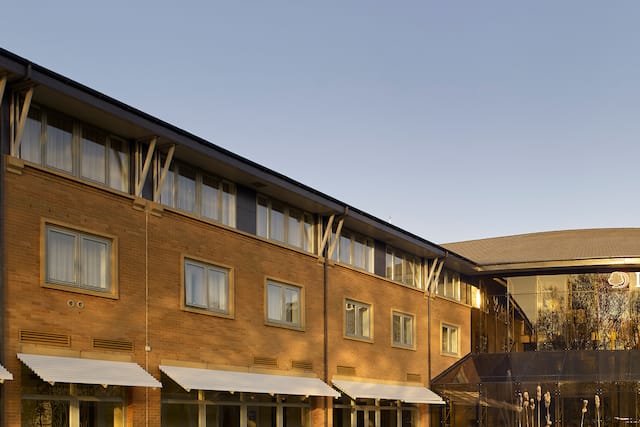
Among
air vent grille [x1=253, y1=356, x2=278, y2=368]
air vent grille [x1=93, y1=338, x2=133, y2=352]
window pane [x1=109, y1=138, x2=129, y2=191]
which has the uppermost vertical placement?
window pane [x1=109, y1=138, x2=129, y2=191]

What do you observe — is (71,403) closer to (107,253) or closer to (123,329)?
(123,329)

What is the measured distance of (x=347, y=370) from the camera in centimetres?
2936

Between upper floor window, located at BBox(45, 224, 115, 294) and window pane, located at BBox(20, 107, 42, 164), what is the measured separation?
1399 mm

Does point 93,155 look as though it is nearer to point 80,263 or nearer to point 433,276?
point 80,263

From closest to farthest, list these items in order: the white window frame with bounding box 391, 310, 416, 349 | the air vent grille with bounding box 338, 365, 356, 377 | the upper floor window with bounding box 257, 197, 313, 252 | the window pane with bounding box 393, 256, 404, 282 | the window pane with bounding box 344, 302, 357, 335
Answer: the upper floor window with bounding box 257, 197, 313, 252 < the air vent grille with bounding box 338, 365, 356, 377 < the window pane with bounding box 344, 302, 357, 335 < the white window frame with bounding box 391, 310, 416, 349 < the window pane with bounding box 393, 256, 404, 282

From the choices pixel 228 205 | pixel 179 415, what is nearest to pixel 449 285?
pixel 228 205

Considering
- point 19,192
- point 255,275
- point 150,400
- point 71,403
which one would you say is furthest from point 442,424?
point 19,192

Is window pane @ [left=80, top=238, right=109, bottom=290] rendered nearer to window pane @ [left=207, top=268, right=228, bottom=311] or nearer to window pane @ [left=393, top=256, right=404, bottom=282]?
window pane @ [left=207, top=268, right=228, bottom=311]

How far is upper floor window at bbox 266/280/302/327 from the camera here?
25.7 meters

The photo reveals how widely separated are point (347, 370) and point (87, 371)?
12553mm

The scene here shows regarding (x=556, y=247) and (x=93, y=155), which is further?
(x=556, y=247)

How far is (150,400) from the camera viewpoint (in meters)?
20.4

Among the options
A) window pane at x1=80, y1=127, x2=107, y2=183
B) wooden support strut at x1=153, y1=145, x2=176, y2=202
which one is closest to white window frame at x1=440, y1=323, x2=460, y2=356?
wooden support strut at x1=153, y1=145, x2=176, y2=202

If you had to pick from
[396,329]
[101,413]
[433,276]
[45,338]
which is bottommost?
[101,413]
